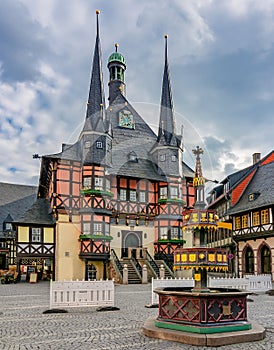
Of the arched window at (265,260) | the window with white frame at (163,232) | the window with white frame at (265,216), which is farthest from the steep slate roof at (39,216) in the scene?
A: the arched window at (265,260)

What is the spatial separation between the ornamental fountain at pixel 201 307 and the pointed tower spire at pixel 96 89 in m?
24.2

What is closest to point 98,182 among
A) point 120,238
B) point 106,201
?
point 106,201

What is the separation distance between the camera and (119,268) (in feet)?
90.8

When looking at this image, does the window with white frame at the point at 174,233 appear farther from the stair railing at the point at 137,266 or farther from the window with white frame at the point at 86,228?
the window with white frame at the point at 86,228

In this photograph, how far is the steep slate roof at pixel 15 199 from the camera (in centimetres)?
4794

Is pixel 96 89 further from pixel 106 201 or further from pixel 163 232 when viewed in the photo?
pixel 163 232

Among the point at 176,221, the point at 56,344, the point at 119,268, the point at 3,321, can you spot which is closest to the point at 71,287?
the point at 3,321

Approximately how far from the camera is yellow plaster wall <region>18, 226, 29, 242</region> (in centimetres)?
3003

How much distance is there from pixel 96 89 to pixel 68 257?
1325cm

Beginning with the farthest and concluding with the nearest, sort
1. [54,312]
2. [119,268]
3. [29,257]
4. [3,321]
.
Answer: [29,257] < [119,268] < [54,312] < [3,321]

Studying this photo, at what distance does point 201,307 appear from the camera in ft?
26.7

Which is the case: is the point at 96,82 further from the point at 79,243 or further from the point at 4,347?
the point at 4,347

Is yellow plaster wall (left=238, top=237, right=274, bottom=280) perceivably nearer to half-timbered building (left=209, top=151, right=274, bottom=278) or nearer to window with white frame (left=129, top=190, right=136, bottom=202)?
half-timbered building (left=209, top=151, right=274, bottom=278)

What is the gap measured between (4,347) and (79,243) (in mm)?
22043
